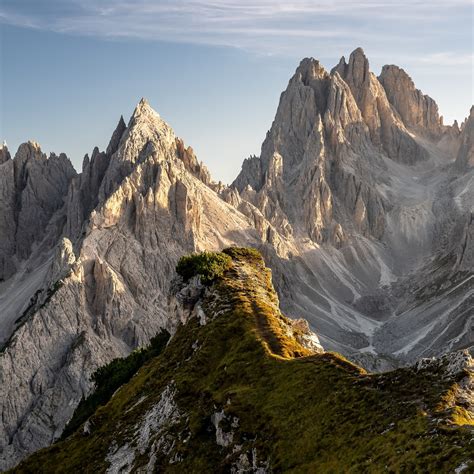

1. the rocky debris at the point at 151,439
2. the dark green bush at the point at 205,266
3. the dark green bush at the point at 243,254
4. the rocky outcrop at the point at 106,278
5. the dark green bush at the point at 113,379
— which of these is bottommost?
the rocky debris at the point at 151,439

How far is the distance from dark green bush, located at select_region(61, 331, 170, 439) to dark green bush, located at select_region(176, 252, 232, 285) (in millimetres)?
9067

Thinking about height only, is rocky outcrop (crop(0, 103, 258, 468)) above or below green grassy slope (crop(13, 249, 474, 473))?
above

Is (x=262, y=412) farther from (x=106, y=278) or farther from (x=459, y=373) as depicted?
(x=106, y=278)

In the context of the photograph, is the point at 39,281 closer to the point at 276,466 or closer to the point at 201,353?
the point at 201,353

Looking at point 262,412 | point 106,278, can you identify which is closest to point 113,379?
point 262,412

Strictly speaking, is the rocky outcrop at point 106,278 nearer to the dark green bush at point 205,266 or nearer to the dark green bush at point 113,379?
the dark green bush at point 113,379

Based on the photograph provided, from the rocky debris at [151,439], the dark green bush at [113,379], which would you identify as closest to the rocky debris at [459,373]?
the rocky debris at [151,439]

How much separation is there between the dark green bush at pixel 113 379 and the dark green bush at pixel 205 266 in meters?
9.07

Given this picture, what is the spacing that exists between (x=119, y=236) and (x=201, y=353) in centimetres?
12556

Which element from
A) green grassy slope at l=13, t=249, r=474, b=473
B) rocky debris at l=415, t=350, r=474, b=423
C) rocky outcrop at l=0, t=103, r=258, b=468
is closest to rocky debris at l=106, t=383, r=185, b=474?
green grassy slope at l=13, t=249, r=474, b=473

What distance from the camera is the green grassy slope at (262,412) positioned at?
23.4 meters

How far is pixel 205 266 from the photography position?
182 feet

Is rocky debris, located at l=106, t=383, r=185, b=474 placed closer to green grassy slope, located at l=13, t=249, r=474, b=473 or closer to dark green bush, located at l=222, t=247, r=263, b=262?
green grassy slope, located at l=13, t=249, r=474, b=473

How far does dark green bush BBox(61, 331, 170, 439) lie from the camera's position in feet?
202
